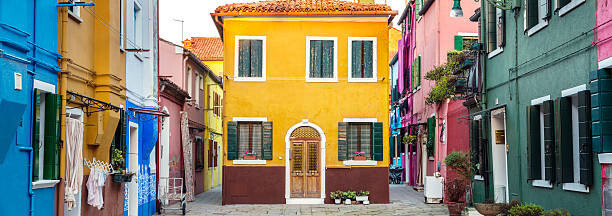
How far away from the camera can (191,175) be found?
1015 inches

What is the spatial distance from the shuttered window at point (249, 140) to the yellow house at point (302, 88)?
3 cm

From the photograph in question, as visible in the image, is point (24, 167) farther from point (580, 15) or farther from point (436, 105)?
point (436, 105)

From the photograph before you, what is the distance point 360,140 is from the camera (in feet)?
76.3

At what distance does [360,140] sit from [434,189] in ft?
9.30

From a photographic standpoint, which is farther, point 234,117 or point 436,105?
point 436,105

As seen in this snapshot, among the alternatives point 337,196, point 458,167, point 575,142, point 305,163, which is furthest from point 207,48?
point 575,142

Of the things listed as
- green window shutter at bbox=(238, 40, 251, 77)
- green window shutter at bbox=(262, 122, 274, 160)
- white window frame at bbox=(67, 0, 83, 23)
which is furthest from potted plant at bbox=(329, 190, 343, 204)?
white window frame at bbox=(67, 0, 83, 23)

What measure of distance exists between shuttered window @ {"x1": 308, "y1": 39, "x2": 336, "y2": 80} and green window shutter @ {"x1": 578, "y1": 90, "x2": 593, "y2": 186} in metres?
13.0

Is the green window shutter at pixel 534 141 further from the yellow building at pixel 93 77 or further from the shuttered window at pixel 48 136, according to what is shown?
the shuttered window at pixel 48 136

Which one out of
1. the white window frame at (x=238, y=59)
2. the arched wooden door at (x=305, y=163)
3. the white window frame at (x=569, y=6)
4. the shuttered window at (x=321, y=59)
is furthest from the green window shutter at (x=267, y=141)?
the white window frame at (x=569, y=6)

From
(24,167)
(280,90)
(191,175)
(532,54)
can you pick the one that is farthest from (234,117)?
(24,167)

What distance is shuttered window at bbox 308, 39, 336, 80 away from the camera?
2345 cm

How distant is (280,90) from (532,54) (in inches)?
428

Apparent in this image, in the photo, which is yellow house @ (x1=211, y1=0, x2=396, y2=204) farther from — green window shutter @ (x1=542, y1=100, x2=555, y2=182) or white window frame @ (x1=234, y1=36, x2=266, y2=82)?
green window shutter @ (x1=542, y1=100, x2=555, y2=182)
